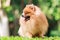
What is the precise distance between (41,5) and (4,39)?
61 centimetres

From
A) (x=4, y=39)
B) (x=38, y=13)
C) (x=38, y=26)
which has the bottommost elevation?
(x=4, y=39)

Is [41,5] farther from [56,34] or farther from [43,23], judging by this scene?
[56,34]

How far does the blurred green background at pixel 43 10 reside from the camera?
2361 millimetres

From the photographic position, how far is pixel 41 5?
2.38 metres

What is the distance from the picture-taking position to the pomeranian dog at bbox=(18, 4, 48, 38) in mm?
2342

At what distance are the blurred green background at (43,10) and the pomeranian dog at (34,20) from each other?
0.16 ft

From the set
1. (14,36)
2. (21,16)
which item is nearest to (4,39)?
(14,36)

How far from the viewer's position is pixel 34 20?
7.71 feet

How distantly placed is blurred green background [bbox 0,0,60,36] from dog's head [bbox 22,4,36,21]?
5 centimetres

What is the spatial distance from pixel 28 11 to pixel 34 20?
0.13 metres

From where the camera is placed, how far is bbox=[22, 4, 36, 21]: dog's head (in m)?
2.33

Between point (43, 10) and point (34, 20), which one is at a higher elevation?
point (43, 10)

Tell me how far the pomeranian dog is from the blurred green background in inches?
2.0

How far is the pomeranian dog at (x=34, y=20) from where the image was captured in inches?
92.2
